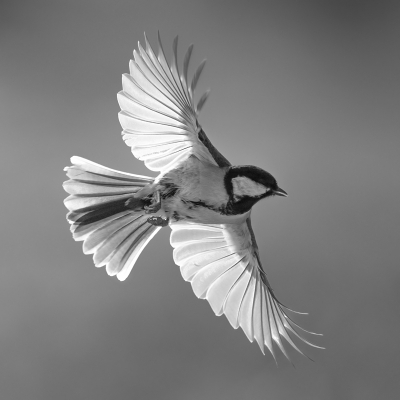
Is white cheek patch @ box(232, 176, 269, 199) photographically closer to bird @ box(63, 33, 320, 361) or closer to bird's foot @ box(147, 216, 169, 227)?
bird @ box(63, 33, 320, 361)

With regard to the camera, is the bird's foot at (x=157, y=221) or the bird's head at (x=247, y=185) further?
the bird's foot at (x=157, y=221)

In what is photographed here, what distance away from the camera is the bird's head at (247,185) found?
73.4 inches

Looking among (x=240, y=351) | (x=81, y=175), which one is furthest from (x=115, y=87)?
(x=240, y=351)

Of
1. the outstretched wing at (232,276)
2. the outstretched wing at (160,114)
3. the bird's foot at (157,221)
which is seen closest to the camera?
the outstretched wing at (160,114)

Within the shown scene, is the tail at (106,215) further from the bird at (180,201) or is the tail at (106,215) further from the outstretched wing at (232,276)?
the outstretched wing at (232,276)

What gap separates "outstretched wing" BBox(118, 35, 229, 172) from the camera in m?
1.77

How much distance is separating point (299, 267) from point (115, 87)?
0.87m

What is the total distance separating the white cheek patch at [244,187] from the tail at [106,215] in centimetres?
25

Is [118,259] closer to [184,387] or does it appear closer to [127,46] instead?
[184,387]

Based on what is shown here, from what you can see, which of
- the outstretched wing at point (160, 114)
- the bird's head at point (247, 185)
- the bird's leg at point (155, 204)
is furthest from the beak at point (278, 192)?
the bird's leg at point (155, 204)

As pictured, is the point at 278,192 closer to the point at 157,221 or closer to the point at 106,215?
the point at 157,221

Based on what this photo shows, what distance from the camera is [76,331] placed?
101 inches

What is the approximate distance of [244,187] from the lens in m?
1.87

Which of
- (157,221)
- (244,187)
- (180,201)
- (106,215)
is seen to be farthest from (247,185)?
(106,215)
